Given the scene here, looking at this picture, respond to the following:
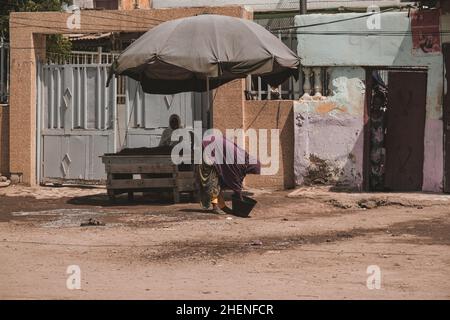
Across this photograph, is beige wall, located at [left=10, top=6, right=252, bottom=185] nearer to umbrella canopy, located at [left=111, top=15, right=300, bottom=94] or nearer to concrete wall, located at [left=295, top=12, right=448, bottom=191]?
umbrella canopy, located at [left=111, top=15, right=300, bottom=94]

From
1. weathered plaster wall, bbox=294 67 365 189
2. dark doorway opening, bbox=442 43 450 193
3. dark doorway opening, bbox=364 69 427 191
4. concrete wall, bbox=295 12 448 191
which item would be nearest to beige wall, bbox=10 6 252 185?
concrete wall, bbox=295 12 448 191

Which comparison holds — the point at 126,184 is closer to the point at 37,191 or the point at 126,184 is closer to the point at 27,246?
the point at 37,191

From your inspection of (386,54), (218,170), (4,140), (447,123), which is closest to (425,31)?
(386,54)

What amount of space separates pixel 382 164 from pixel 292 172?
145cm

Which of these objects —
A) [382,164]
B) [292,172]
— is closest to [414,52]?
[382,164]

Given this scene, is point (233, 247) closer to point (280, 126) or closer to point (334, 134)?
point (334, 134)

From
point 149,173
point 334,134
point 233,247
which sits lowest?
point 233,247

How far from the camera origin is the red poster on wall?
13875 mm

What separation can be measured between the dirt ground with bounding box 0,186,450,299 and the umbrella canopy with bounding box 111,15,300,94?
1930 millimetres

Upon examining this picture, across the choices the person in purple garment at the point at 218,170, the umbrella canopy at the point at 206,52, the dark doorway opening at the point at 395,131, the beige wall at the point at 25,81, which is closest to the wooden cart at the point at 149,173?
the person in purple garment at the point at 218,170

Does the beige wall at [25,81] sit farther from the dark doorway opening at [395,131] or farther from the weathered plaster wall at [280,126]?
the dark doorway opening at [395,131]

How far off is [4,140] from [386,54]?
21.9 ft

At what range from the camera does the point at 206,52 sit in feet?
41.2
